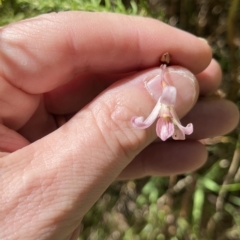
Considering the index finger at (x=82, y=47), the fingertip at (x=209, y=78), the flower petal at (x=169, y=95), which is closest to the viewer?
the flower petal at (x=169, y=95)

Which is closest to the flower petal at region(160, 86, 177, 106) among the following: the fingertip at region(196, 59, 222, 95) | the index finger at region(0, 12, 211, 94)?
the index finger at region(0, 12, 211, 94)

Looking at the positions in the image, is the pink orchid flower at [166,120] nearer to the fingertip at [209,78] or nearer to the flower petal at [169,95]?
the flower petal at [169,95]

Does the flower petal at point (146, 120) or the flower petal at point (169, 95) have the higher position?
the flower petal at point (169, 95)

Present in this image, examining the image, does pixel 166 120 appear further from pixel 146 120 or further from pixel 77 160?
pixel 77 160

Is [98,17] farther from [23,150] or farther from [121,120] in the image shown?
[23,150]

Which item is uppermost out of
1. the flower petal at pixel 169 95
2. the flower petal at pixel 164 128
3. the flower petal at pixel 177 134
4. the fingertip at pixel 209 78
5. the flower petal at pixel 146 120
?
the flower petal at pixel 169 95

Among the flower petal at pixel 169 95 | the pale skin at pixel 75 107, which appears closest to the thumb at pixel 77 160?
the pale skin at pixel 75 107

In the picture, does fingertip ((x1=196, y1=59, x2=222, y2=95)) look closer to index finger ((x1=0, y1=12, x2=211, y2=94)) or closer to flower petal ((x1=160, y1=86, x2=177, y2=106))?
index finger ((x1=0, y1=12, x2=211, y2=94))

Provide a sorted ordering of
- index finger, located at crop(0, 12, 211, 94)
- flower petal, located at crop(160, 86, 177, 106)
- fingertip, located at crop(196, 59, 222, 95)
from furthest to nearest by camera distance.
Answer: fingertip, located at crop(196, 59, 222, 95), index finger, located at crop(0, 12, 211, 94), flower petal, located at crop(160, 86, 177, 106)

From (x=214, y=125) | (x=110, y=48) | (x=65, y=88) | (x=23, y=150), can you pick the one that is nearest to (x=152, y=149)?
(x=214, y=125)
